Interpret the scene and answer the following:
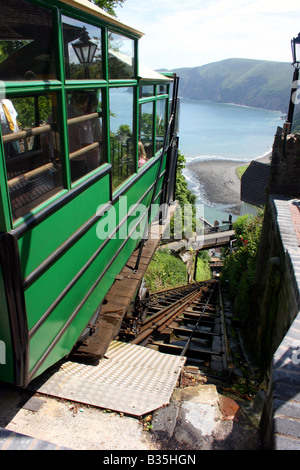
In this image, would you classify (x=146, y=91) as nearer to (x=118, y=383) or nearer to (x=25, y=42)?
(x=25, y=42)

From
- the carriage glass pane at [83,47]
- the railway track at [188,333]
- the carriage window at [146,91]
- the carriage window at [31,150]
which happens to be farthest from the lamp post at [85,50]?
the railway track at [188,333]

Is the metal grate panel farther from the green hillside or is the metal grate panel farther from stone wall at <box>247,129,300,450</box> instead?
the green hillside

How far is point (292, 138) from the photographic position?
Result: 7645 mm

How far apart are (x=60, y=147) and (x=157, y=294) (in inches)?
316

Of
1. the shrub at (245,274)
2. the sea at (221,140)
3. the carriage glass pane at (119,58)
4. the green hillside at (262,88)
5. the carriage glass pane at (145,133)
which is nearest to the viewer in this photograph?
the carriage glass pane at (119,58)

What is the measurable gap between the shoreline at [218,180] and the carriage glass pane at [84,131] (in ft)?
134

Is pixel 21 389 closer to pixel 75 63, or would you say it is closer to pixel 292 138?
pixel 75 63

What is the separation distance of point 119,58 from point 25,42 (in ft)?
5.03

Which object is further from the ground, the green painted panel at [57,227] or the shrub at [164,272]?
the green painted panel at [57,227]

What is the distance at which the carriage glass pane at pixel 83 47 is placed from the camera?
8.42ft

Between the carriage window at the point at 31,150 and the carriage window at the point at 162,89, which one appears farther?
the carriage window at the point at 162,89

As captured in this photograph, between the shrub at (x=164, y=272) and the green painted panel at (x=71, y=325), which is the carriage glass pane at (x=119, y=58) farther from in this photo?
the shrub at (x=164, y=272)
